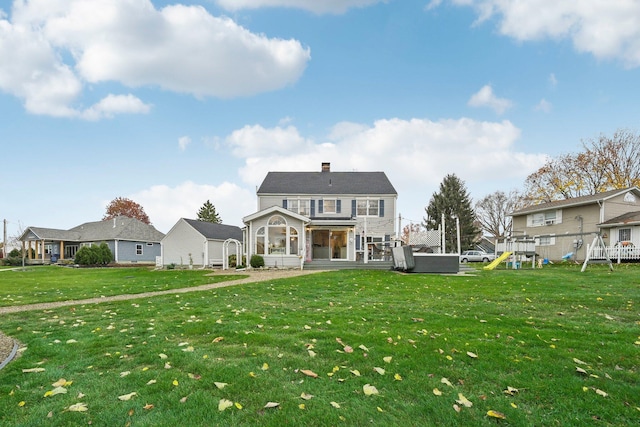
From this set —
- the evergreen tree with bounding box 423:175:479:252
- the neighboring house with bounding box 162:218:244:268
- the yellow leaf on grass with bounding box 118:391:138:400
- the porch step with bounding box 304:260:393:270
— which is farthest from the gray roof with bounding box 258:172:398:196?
the yellow leaf on grass with bounding box 118:391:138:400

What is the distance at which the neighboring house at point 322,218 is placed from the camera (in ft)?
73.1

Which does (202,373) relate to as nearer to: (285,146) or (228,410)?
(228,410)

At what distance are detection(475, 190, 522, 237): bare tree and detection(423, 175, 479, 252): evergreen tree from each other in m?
9.89

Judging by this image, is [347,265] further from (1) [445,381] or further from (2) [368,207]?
(1) [445,381]

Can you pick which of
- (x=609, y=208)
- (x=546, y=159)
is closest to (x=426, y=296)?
(x=609, y=208)

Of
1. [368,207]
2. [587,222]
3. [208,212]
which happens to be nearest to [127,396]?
[368,207]

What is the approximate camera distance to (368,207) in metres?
29.4

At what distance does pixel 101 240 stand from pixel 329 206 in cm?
2748

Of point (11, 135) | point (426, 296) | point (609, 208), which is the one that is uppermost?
point (11, 135)

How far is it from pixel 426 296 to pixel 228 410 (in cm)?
736

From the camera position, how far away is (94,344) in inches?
187

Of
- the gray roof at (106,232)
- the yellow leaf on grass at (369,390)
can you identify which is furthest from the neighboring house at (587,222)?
the gray roof at (106,232)

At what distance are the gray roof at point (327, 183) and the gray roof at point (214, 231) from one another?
16.5ft

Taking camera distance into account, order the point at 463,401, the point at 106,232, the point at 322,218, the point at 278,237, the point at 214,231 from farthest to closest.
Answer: the point at 106,232 < the point at 214,231 < the point at 322,218 < the point at 278,237 < the point at 463,401
